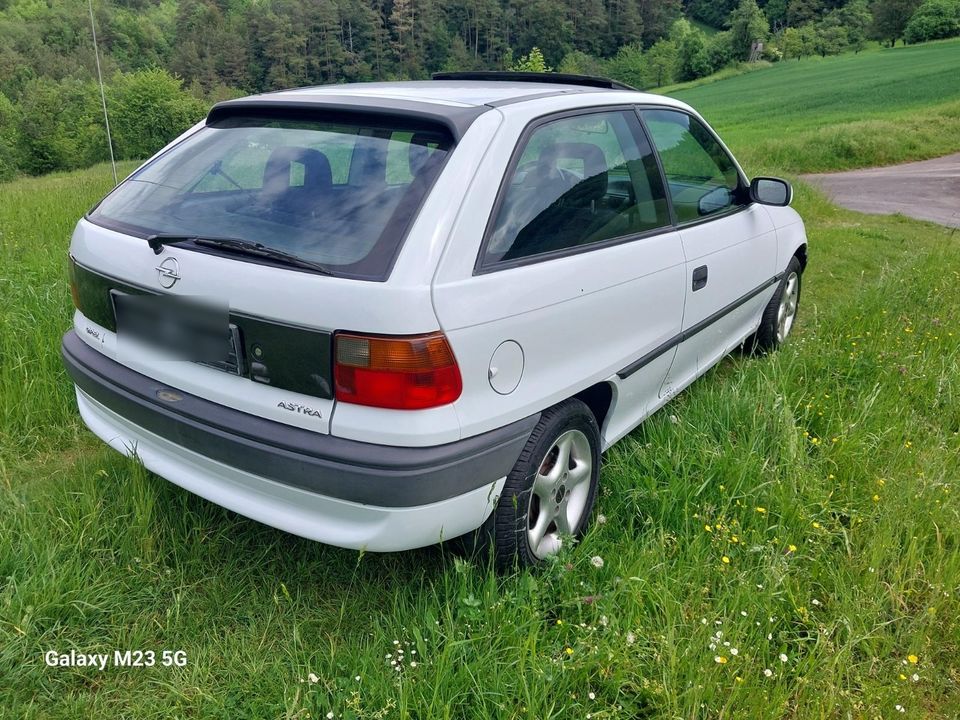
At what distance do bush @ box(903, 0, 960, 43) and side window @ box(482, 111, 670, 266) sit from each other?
8583cm

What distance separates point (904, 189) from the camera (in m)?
13.0

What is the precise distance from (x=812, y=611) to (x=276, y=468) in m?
1.81

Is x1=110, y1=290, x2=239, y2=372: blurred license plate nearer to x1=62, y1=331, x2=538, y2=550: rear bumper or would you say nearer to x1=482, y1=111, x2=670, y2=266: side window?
x1=62, y1=331, x2=538, y2=550: rear bumper

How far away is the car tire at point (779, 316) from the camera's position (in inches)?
181

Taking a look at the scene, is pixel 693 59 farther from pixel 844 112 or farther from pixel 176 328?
pixel 176 328

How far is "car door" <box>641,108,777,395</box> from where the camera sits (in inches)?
131

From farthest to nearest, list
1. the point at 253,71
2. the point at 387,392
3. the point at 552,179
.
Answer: the point at 253,71
the point at 552,179
the point at 387,392

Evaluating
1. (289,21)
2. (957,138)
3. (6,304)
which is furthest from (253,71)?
(6,304)

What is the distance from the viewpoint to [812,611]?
2398 mm

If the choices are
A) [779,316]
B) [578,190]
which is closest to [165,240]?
[578,190]

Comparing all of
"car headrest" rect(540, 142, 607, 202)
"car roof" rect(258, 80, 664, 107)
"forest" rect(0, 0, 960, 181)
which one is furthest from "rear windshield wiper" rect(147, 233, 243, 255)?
"forest" rect(0, 0, 960, 181)

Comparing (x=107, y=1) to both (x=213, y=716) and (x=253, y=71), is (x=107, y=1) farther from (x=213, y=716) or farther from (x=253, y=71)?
(x=213, y=716)

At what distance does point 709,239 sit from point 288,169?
2031mm

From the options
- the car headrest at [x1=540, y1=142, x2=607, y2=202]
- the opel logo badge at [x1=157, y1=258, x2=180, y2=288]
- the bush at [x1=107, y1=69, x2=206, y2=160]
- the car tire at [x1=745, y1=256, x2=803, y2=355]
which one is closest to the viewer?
the opel logo badge at [x1=157, y1=258, x2=180, y2=288]
